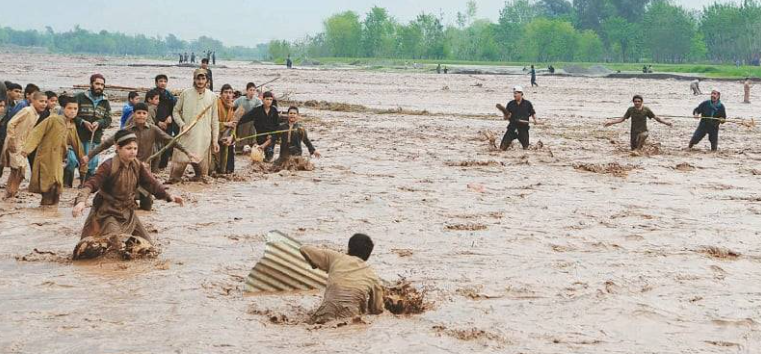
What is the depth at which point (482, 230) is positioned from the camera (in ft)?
31.5

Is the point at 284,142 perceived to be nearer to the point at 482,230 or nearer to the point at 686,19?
the point at 482,230

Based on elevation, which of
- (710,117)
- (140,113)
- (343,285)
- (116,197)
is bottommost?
(343,285)

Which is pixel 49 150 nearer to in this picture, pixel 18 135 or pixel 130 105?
pixel 18 135

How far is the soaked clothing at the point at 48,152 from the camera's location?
9938 millimetres

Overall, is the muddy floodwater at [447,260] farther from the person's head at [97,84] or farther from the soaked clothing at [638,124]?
the person's head at [97,84]

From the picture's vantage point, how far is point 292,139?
1337 centimetres

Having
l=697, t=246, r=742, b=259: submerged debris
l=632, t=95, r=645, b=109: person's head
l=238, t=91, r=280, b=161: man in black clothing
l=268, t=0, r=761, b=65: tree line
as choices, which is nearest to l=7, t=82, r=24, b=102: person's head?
l=238, t=91, r=280, b=161: man in black clothing

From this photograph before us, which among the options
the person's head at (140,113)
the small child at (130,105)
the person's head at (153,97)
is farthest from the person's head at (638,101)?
the person's head at (140,113)

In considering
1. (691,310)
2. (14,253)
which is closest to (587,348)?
(691,310)

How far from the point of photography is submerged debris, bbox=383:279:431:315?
256 inches

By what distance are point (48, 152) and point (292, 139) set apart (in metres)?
4.12

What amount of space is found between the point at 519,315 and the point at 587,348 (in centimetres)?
80

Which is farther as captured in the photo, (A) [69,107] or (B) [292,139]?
(B) [292,139]

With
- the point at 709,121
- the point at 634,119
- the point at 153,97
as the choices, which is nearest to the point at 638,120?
the point at 634,119
